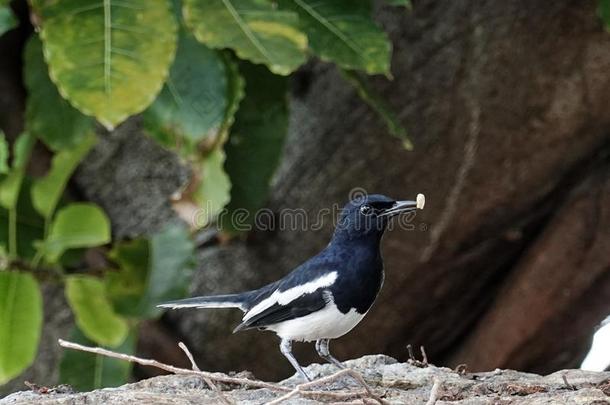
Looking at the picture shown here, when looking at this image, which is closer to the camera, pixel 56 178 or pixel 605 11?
pixel 605 11

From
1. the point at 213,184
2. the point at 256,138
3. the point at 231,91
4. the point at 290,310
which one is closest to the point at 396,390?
the point at 290,310

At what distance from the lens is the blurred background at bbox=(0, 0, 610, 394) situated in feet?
13.7

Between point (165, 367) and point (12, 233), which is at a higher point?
point (12, 233)

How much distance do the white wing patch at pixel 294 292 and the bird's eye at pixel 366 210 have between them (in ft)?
0.97

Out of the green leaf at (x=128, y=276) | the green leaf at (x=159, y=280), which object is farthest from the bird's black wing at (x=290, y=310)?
the green leaf at (x=128, y=276)

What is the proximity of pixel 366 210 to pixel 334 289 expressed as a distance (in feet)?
1.29

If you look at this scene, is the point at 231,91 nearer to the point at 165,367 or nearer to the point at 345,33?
the point at 345,33

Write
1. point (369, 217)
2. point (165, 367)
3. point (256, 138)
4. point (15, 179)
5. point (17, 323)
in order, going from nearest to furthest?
point (165, 367), point (369, 217), point (17, 323), point (256, 138), point (15, 179)

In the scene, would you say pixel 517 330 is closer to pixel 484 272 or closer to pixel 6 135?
pixel 484 272

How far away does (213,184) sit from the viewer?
4.10 m

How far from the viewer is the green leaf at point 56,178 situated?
4.54 metres

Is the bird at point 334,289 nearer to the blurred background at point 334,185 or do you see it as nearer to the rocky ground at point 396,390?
the rocky ground at point 396,390

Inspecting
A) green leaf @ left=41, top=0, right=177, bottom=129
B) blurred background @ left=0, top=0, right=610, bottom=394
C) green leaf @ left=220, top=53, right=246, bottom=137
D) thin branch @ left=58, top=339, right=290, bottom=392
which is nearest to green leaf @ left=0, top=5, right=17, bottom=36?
blurred background @ left=0, top=0, right=610, bottom=394

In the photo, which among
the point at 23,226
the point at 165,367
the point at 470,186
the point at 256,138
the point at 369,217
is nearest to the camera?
the point at 165,367
